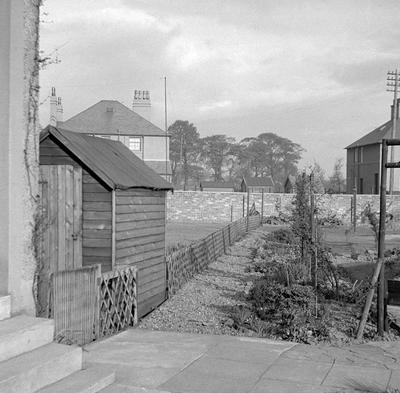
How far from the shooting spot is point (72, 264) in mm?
8609

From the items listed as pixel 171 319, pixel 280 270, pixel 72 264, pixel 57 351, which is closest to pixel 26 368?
pixel 57 351

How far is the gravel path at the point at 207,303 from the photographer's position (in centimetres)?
909

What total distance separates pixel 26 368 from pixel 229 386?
1.97 metres

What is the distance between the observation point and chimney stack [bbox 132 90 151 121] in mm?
55594

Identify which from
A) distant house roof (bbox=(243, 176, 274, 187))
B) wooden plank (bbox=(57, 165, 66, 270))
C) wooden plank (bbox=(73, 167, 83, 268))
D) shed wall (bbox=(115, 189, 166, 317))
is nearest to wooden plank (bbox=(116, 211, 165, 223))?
shed wall (bbox=(115, 189, 166, 317))

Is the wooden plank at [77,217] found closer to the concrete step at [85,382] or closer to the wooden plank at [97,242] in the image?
the wooden plank at [97,242]

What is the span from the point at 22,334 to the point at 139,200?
465 centimetres

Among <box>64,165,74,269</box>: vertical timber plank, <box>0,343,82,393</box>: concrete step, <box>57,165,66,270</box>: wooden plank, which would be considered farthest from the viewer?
<box>64,165,74,269</box>: vertical timber plank

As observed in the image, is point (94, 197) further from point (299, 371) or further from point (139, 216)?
point (299, 371)

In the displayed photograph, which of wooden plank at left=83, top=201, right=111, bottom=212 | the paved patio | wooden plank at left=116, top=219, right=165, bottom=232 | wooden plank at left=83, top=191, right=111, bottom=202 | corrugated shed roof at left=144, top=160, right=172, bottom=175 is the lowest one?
the paved patio

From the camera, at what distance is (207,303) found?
10.9 meters

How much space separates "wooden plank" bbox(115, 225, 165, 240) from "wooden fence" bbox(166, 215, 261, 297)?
80cm

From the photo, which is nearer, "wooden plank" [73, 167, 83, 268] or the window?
"wooden plank" [73, 167, 83, 268]

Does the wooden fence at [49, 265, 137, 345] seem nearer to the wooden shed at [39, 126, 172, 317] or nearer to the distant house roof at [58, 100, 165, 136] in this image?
the wooden shed at [39, 126, 172, 317]
